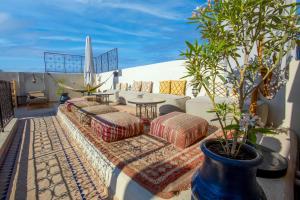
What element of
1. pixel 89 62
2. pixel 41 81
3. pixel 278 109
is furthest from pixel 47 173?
pixel 41 81

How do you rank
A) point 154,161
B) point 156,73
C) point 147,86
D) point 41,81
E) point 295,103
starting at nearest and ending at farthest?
1. point 154,161
2. point 295,103
3. point 156,73
4. point 147,86
5. point 41,81

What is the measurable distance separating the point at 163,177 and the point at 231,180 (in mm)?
738

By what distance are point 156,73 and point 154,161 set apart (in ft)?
14.5

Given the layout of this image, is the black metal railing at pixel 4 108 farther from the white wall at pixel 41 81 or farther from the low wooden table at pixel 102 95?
the white wall at pixel 41 81

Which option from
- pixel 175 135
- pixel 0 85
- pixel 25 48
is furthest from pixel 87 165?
pixel 25 48

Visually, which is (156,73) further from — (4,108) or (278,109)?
(4,108)

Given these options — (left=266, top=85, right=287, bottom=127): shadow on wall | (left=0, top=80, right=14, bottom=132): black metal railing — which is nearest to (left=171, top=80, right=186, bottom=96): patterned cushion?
(left=266, top=85, right=287, bottom=127): shadow on wall

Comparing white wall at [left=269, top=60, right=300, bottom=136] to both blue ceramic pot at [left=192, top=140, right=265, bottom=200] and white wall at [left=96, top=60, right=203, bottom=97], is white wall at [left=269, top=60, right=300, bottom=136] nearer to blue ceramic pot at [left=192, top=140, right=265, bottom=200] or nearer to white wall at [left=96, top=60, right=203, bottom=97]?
white wall at [left=96, top=60, right=203, bottom=97]

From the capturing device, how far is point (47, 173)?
6.54 feet

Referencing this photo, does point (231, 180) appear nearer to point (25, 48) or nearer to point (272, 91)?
point (272, 91)

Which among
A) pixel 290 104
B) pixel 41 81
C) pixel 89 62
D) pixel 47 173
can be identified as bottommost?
pixel 47 173

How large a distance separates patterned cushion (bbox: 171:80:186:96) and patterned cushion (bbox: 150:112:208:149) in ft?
7.79

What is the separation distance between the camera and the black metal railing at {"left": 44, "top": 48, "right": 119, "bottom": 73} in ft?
29.2

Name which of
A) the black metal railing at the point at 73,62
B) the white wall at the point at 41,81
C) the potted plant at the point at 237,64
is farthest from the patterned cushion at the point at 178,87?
the white wall at the point at 41,81
